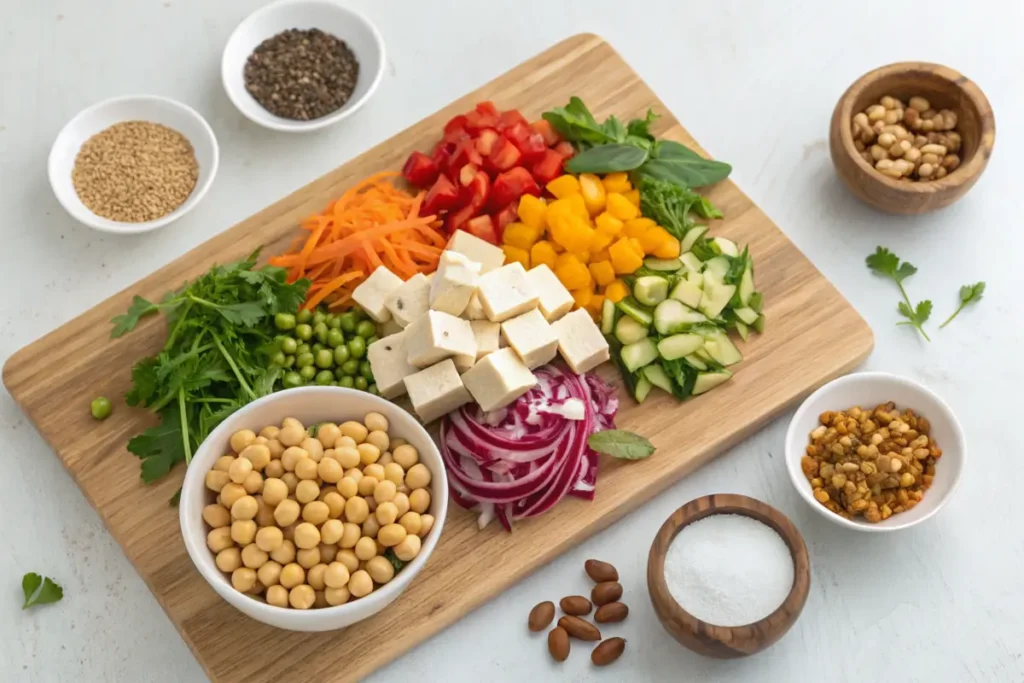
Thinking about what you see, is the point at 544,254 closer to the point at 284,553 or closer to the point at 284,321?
the point at 284,321

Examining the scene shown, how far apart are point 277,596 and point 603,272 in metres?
1.46

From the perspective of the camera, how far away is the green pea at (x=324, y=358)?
3.72m

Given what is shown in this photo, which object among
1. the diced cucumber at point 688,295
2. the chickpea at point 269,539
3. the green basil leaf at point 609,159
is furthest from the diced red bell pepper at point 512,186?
the chickpea at point 269,539

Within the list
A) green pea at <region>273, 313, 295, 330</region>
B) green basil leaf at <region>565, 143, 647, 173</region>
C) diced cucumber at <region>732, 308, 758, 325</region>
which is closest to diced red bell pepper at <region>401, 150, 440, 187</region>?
green basil leaf at <region>565, 143, 647, 173</region>

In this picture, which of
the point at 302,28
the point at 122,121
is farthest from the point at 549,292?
the point at 122,121

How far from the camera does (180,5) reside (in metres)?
4.76

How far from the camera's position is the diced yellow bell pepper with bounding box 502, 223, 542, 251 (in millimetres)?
3861

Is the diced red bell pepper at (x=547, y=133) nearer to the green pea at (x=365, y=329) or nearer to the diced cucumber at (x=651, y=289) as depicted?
the diced cucumber at (x=651, y=289)

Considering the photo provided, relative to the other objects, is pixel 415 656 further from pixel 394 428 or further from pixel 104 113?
pixel 104 113

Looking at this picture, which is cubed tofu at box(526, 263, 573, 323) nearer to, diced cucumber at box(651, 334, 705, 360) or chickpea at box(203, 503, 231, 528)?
diced cucumber at box(651, 334, 705, 360)

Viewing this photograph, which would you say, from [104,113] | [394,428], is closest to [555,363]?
[394,428]

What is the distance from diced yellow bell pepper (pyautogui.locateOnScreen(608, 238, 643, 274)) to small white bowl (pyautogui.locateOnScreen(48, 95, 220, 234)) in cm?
149

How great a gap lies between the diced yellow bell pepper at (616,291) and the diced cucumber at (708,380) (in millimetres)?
362

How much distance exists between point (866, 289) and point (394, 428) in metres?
1.76
